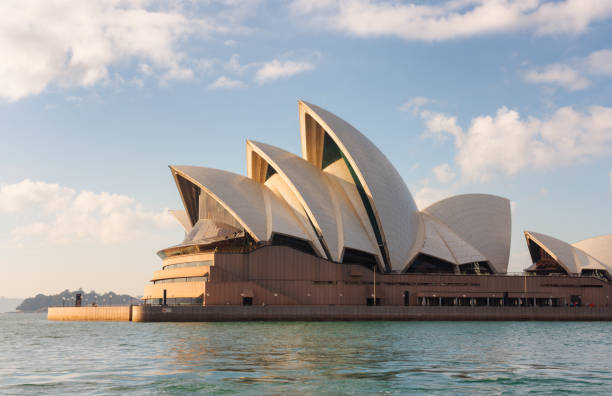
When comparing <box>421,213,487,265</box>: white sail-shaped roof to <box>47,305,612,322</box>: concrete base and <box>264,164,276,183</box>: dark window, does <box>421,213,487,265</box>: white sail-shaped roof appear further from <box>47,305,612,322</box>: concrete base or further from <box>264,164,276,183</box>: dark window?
<box>264,164,276,183</box>: dark window

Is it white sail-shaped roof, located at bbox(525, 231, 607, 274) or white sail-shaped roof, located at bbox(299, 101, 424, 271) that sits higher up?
white sail-shaped roof, located at bbox(299, 101, 424, 271)

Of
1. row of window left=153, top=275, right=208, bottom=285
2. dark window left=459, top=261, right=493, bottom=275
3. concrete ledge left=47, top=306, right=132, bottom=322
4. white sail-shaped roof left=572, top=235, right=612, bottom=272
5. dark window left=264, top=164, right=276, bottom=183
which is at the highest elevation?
dark window left=264, top=164, right=276, bottom=183

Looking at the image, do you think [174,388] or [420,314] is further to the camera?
[420,314]

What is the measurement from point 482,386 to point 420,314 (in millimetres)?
45415

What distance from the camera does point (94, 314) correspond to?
234ft

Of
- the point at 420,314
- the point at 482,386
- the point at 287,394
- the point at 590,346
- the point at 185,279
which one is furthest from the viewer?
the point at 185,279

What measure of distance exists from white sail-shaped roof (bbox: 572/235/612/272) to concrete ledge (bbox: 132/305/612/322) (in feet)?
35.8

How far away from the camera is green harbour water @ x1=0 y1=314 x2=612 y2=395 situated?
1809 centimetres

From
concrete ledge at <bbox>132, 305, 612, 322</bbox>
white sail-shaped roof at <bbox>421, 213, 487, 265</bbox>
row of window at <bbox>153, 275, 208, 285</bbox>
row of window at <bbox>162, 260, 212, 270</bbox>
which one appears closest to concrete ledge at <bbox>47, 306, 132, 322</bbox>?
concrete ledge at <bbox>132, 305, 612, 322</bbox>

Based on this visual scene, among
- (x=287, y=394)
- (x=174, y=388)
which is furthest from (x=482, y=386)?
(x=174, y=388)

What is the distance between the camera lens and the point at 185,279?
6725 centimetres

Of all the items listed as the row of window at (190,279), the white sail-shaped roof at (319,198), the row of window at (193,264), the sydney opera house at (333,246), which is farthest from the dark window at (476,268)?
the row of window at (190,279)

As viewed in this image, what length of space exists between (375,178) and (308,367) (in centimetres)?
4747

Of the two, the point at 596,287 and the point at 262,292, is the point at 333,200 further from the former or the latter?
the point at 596,287
